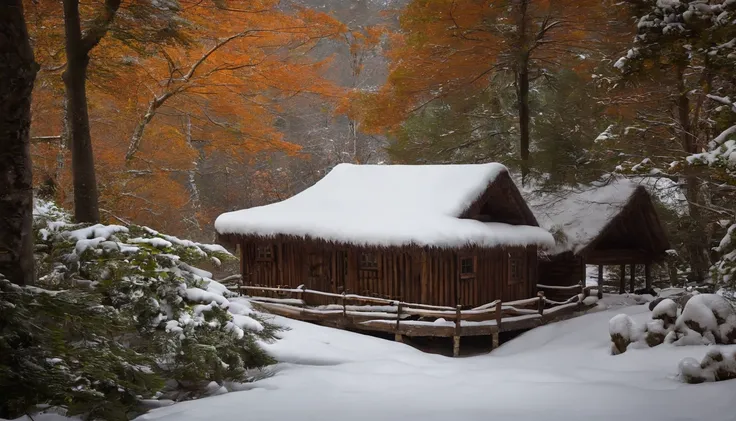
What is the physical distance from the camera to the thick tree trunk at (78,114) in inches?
355

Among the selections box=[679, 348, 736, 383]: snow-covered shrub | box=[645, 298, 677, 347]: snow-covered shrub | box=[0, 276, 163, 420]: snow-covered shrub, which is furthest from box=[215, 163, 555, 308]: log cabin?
box=[0, 276, 163, 420]: snow-covered shrub

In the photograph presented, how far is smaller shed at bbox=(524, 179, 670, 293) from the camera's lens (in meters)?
19.3

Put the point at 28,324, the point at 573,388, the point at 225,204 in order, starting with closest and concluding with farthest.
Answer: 1. the point at 28,324
2. the point at 573,388
3. the point at 225,204

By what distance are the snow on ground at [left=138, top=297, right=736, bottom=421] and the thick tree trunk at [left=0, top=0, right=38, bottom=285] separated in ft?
6.93

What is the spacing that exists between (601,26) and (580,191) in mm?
5748

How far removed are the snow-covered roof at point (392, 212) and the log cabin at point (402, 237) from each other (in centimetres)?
3

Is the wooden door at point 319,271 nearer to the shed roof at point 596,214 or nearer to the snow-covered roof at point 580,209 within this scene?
the snow-covered roof at point 580,209

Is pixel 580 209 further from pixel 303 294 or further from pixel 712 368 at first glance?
pixel 712 368

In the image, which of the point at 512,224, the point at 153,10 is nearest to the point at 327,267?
the point at 512,224

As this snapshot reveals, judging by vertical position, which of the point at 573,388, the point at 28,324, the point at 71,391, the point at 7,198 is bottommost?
the point at 573,388

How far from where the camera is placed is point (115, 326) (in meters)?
4.80

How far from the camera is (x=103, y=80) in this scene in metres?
14.5

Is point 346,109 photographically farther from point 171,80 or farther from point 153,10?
point 153,10

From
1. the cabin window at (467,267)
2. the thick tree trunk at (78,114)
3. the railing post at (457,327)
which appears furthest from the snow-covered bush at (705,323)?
the thick tree trunk at (78,114)
